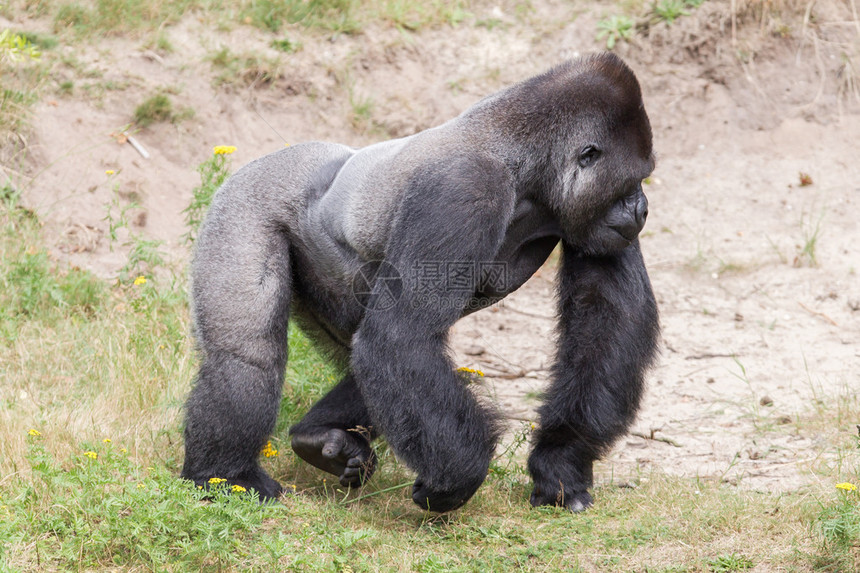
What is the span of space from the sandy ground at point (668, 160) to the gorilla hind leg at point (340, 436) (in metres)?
1.21

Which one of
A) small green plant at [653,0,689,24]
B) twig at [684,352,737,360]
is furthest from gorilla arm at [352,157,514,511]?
small green plant at [653,0,689,24]

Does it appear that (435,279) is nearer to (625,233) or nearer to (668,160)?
(625,233)

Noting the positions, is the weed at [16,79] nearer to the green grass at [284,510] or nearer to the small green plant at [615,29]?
the green grass at [284,510]

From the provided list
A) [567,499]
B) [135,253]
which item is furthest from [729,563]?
[135,253]

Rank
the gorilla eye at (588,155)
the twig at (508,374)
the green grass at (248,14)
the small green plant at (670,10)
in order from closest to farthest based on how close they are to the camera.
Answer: the gorilla eye at (588,155) → the twig at (508,374) → the green grass at (248,14) → the small green plant at (670,10)

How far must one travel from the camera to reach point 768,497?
373 cm

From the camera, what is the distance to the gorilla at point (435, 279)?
3.43 meters

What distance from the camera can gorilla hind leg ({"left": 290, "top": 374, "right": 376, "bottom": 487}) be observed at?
3848 mm

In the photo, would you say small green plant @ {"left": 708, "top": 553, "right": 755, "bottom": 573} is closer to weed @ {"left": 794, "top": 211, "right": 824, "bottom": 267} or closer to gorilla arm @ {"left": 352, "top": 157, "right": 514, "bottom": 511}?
gorilla arm @ {"left": 352, "top": 157, "right": 514, "bottom": 511}

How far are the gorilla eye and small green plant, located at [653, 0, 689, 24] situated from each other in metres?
4.63

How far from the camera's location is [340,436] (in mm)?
3848

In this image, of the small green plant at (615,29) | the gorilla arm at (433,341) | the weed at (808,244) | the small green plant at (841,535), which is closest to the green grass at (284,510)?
the small green plant at (841,535)

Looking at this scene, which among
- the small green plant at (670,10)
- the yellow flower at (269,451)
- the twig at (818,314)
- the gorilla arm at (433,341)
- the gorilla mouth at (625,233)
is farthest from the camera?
the small green plant at (670,10)

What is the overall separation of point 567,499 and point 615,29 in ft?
16.6
